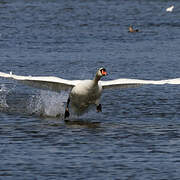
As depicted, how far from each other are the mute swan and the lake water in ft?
1.68

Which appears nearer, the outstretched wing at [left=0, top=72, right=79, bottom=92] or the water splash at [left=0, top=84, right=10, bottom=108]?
the outstretched wing at [left=0, top=72, right=79, bottom=92]

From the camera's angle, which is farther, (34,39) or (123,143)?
(34,39)

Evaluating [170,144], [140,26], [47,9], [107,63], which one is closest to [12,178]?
[170,144]

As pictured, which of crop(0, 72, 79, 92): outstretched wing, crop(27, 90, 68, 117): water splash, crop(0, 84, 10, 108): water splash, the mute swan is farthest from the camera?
crop(0, 84, 10, 108): water splash

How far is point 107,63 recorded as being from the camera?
29.6 meters

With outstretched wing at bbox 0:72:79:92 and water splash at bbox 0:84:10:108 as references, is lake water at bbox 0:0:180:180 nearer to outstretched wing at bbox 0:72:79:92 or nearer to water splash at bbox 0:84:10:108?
water splash at bbox 0:84:10:108

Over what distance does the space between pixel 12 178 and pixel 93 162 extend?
6.18 feet

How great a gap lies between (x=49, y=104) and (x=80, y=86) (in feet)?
8.42

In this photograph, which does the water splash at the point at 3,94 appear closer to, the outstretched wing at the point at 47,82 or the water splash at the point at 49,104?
the water splash at the point at 49,104

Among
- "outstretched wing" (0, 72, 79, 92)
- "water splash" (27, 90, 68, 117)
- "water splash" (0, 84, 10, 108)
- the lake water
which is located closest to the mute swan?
"outstretched wing" (0, 72, 79, 92)

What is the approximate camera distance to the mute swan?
17922 millimetres

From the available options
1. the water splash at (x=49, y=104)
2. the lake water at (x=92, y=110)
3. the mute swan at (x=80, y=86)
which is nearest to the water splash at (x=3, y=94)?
the lake water at (x=92, y=110)

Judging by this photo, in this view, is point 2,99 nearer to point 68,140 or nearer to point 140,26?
point 68,140

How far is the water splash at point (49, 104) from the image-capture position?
19.9 meters
